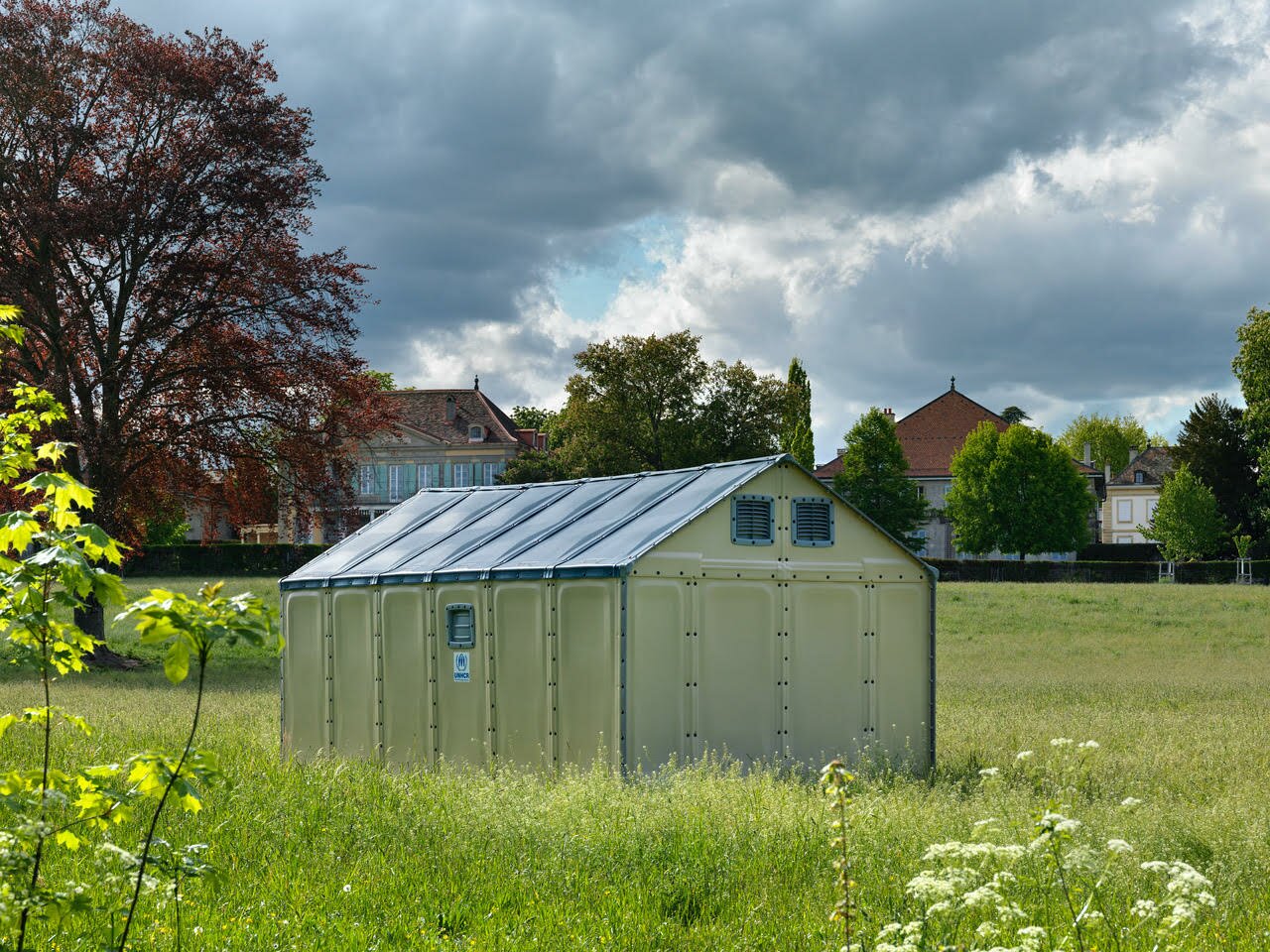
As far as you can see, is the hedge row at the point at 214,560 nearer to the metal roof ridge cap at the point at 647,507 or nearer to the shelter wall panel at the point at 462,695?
the shelter wall panel at the point at 462,695

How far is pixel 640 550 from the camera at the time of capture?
13656mm

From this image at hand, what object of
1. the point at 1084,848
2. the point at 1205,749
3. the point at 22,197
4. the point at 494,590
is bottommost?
the point at 1205,749

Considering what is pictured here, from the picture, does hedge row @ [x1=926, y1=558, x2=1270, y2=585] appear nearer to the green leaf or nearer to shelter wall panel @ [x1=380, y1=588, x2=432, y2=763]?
shelter wall panel @ [x1=380, y1=588, x2=432, y2=763]

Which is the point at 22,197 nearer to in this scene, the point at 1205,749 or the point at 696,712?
the point at 696,712

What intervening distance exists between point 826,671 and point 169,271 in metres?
20.2

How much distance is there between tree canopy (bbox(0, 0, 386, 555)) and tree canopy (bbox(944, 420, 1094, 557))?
4870cm

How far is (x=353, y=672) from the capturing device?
17391mm

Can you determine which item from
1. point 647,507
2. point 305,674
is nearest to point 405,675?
point 305,674

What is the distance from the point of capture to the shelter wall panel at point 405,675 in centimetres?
1622

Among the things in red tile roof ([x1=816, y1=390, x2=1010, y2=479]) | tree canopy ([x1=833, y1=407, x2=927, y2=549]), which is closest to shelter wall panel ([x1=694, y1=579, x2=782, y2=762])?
tree canopy ([x1=833, y1=407, x2=927, y2=549])

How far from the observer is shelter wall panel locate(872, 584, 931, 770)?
615 inches

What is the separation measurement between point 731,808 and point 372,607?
7.90 meters

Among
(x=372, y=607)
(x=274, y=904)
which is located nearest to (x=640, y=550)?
(x=372, y=607)

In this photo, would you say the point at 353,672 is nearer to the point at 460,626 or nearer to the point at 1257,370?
the point at 460,626
